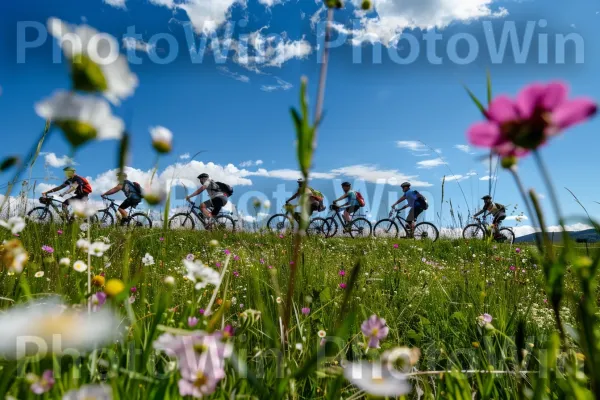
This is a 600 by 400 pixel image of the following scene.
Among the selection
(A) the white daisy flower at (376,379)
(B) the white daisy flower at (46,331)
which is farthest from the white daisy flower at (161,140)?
(A) the white daisy flower at (376,379)

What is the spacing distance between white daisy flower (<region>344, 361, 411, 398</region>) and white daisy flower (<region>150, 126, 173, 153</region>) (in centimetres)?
39

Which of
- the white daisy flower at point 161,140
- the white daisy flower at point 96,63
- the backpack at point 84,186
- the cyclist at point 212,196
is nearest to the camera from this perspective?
the white daisy flower at point 96,63

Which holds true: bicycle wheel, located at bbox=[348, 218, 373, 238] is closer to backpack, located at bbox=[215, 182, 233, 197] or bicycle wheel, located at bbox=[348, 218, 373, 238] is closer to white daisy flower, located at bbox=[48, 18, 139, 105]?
backpack, located at bbox=[215, 182, 233, 197]

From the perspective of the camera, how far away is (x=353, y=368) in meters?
0.54

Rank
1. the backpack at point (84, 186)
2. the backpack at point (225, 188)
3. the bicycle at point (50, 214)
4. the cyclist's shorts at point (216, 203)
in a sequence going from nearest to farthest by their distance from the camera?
the bicycle at point (50, 214), the backpack at point (84, 186), the cyclist's shorts at point (216, 203), the backpack at point (225, 188)

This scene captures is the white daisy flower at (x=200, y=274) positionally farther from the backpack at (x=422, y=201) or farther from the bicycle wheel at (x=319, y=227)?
the backpack at (x=422, y=201)

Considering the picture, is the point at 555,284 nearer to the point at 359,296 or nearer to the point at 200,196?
the point at 359,296

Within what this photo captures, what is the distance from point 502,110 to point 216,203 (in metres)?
10.4

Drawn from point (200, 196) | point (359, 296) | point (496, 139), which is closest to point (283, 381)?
point (496, 139)

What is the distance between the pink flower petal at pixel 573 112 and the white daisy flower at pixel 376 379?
353 millimetres

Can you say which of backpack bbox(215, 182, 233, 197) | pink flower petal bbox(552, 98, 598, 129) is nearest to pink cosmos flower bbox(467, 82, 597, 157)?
pink flower petal bbox(552, 98, 598, 129)

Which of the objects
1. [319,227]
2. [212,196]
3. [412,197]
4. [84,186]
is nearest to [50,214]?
[84,186]

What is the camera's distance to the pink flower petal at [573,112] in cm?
42

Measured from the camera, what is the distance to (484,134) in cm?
47
